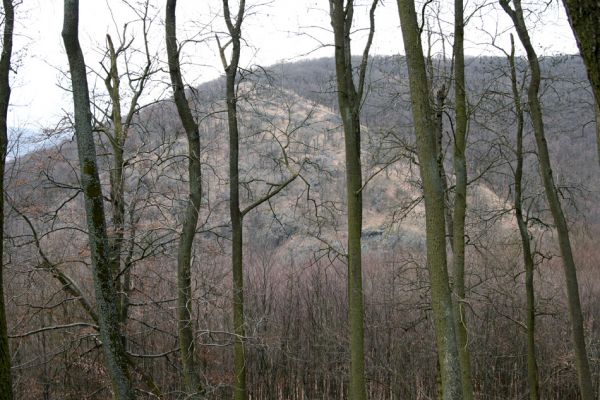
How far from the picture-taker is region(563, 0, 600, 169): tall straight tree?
6.94 ft

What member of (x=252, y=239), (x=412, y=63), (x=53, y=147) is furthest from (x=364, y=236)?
(x=412, y=63)

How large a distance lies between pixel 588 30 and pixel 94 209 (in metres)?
6.12

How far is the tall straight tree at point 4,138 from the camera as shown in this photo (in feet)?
18.6

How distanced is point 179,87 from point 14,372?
27.2ft

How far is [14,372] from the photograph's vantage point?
13.8 m

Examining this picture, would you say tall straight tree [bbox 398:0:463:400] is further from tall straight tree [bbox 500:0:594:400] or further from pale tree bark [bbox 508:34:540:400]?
pale tree bark [bbox 508:34:540:400]

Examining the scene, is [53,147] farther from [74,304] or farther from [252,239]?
[252,239]

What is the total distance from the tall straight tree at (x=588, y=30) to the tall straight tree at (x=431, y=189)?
13.0ft

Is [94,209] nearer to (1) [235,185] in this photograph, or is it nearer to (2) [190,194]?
(2) [190,194]

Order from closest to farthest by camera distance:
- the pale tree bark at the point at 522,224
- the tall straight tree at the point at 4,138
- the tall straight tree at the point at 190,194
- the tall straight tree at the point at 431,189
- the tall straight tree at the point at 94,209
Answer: the tall straight tree at the point at 4,138 < the tall straight tree at the point at 431,189 < the tall straight tree at the point at 94,209 < the tall straight tree at the point at 190,194 < the pale tree bark at the point at 522,224

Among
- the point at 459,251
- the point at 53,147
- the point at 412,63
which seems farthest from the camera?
the point at 53,147

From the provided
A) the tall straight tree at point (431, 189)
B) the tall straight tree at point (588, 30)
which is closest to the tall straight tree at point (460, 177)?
the tall straight tree at point (431, 189)

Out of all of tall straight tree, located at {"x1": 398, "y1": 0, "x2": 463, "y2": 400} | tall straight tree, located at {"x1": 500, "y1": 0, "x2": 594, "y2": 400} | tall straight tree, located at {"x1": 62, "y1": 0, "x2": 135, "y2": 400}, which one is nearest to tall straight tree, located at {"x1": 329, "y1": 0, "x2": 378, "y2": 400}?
tall straight tree, located at {"x1": 500, "y1": 0, "x2": 594, "y2": 400}

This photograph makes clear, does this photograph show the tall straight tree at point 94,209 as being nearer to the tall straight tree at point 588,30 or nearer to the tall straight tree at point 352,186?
the tall straight tree at point 352,186
